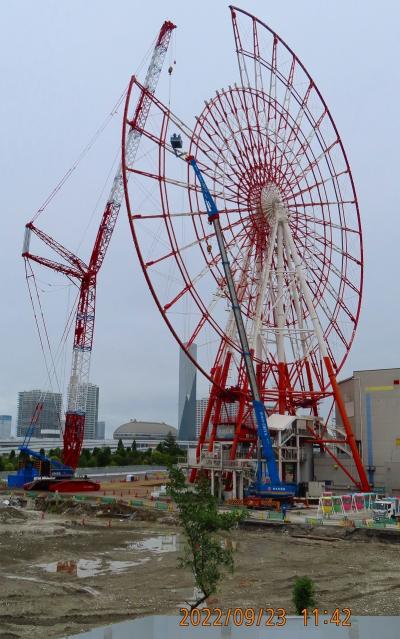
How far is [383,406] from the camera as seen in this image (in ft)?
182

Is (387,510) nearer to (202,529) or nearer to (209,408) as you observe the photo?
(209,408)

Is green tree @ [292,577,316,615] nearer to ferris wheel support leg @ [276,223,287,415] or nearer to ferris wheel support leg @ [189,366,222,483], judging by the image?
ferris wheel support leg @ [189,366,222,483]

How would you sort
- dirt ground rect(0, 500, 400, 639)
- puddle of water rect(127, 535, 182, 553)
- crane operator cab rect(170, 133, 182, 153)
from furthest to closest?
crane operator cab rect(170, 133, 182, 153), puddle of water rect(127, 535, 182, 553), dirt ground rect(0, 500, 400, 639)

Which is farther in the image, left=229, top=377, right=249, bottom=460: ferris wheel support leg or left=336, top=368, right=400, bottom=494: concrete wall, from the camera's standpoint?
left=336, top=368, right=400, bottom=494: concrete wall

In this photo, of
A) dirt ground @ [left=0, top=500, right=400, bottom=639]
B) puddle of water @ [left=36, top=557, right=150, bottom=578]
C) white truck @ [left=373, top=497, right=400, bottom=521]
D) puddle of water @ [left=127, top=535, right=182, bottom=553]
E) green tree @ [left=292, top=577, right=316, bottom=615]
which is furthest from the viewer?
white truck @ [left=373, top=497, right=400, bottom=521]

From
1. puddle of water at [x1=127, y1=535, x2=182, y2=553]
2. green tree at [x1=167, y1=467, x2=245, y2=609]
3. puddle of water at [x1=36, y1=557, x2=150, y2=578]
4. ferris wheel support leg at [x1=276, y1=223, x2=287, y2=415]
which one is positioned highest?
ferris wheel support leg at [x1=276, y1=223, x2=287, y2=415]

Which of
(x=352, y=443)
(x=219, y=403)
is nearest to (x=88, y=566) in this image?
(x=219, y=403)

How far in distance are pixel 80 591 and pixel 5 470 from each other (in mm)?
75006

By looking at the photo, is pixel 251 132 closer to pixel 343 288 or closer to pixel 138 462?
pixel 343 288

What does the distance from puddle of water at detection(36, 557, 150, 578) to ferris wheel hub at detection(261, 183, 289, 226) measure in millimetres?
31435

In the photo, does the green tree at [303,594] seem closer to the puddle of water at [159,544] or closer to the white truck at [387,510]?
the puddle of water at [159,544]

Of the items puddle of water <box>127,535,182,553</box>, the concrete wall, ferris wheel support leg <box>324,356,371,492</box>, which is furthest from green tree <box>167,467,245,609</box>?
the concrete wall

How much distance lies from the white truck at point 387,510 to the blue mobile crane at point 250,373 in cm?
830

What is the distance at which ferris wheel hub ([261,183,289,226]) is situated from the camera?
169 feet
